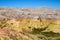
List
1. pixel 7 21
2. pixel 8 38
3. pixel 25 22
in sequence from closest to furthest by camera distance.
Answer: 1. pixel 8 38
2. pixel 7 21
3. pixel 25 22

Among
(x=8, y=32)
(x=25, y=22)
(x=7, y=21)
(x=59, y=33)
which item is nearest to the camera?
(x=8, y=32)

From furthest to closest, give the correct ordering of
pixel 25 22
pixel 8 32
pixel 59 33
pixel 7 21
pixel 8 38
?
pixel 25 22, pixel 7 21, pixel 59 33, pixel 8 32, pixel 8 38

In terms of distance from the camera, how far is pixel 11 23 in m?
75.1

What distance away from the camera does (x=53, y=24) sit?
278ft

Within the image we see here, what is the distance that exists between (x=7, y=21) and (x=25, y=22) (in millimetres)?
8244

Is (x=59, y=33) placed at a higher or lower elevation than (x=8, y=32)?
lower

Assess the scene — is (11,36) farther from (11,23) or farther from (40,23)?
(40,23)

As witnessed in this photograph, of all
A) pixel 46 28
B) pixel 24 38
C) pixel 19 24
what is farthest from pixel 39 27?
pixel 24 38

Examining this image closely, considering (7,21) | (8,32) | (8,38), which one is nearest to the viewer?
(8,38)

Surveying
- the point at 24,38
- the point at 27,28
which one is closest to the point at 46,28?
the point at 27,28

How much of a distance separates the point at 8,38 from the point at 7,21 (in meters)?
45.8

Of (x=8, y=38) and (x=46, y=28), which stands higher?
(x=8, y=38)

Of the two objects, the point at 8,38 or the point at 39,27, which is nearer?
the point at 8,38

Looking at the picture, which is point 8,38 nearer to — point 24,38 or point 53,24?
point 24,38
